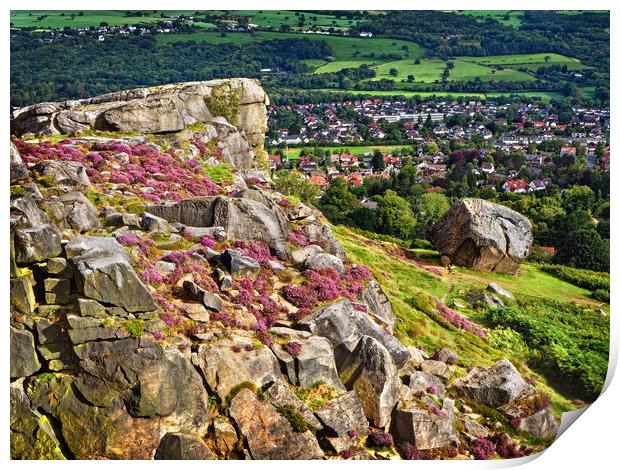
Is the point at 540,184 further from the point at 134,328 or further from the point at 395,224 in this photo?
the point at 134,328

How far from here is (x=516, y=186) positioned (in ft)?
240

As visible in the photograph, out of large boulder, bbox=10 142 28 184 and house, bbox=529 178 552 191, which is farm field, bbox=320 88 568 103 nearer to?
house, bbox=529 178 552 191

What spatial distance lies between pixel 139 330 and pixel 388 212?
3263cm

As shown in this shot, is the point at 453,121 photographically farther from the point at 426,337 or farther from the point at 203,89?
the point at 426,337

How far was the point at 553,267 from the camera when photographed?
A: 3600 centimetres

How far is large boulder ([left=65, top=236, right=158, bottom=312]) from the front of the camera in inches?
593

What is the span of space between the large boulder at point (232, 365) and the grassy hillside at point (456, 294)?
6.03 meters

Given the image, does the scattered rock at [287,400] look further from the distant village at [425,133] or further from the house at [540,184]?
the distant village at [425,133]

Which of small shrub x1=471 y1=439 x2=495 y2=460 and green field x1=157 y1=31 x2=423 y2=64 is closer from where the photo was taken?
small shrub x1=471 y1=439 x2=495 y2=460

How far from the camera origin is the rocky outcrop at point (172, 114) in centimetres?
2902

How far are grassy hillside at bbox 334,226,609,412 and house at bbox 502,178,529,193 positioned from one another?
3740 centimetres

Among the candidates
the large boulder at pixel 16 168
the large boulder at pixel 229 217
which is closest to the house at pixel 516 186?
the large boulder at pixel 229 217

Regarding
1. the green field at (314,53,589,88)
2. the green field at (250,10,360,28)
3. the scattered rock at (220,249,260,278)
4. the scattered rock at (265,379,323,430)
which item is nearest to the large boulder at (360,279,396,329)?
the scattered rock at (220,249,260,278)
